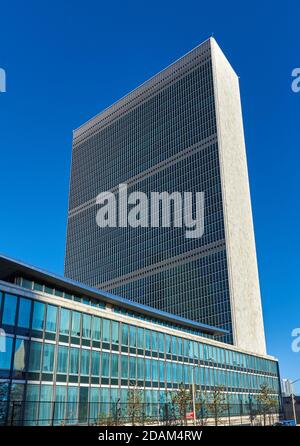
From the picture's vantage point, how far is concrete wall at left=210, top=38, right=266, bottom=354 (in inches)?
5133

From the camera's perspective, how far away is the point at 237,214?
14350cm

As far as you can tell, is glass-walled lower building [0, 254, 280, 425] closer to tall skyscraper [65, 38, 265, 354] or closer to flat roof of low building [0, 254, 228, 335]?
flat roof of low building [0, 254, 228, 335]

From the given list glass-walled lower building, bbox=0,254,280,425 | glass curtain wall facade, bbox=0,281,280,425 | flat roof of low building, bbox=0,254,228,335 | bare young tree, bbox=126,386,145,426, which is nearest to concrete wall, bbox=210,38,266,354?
glass-walled lower building, bbox=0,254,280,425

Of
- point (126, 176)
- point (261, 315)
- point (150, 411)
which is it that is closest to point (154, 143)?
point (126, 176)

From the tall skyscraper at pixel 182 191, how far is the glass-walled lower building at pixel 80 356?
190ft

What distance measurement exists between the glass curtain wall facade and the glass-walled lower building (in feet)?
0.28

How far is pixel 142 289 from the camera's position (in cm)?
15475

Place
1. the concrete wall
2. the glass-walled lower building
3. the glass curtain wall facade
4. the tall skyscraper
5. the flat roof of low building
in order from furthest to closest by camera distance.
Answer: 1. the tall skyscraper
2. the concrete wall
3. the flat roof of low building
4. the glass-walled lower building
5. the glass curtain wall facade

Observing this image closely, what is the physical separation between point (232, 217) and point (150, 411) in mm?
99803

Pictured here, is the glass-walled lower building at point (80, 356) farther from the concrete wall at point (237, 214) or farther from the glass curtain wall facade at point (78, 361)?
the concrete wall at point (237, 214)

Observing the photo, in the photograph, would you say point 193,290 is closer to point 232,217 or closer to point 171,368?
point 232,217

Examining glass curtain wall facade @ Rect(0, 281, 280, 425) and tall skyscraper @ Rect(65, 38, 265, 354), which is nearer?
glass curtain wall facade @ Rect(0, 281, 280, 425)

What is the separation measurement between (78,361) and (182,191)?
10811 cm

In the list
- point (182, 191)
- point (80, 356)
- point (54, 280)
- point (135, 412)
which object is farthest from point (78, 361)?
point (182, 191)
